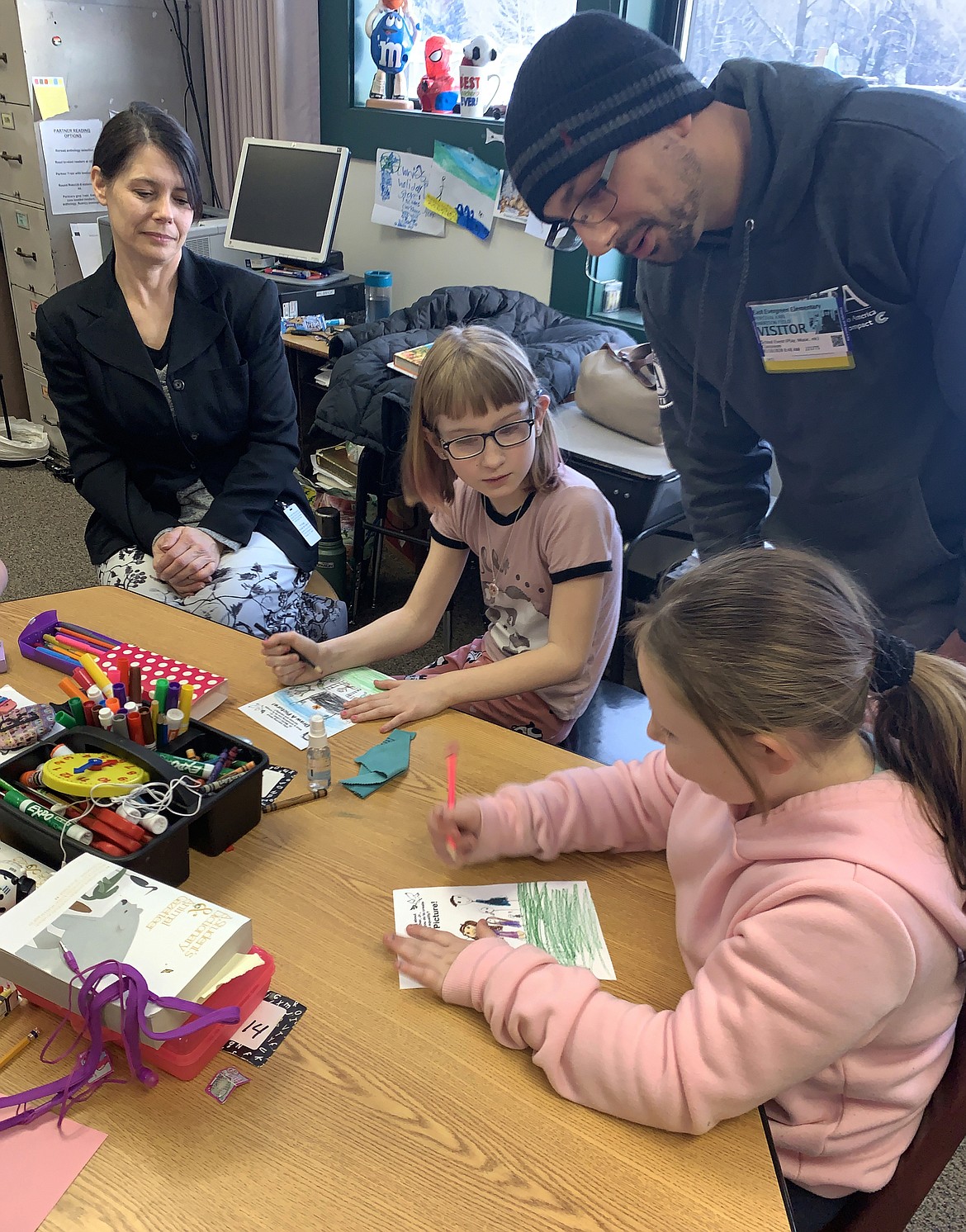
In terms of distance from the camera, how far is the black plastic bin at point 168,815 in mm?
878

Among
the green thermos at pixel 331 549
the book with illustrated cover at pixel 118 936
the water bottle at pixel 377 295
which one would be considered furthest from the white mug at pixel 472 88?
the book with illustrated cover at pixel 118 936

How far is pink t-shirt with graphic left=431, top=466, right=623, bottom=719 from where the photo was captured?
1.41 metres

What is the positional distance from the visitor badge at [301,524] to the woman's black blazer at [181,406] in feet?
0.05

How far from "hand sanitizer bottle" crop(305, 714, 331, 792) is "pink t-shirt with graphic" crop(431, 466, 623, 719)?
0.48 m

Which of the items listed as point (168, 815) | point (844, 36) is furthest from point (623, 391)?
point (168, 815)

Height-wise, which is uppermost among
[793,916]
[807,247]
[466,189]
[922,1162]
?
[807,247]

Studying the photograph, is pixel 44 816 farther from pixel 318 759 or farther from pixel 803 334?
pixel 803 334

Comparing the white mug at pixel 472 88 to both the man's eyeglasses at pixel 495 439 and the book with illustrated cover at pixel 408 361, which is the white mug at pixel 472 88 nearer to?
the book with illustrated cover at pixel 408 361

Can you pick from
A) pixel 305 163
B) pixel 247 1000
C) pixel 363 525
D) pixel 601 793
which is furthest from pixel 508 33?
pixel 247 1000

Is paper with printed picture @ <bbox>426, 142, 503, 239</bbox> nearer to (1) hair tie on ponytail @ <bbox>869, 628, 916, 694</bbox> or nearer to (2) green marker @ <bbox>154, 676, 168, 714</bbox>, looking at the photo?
(2) green marker @ <bbox>154, 676, 168, 714</bbox>

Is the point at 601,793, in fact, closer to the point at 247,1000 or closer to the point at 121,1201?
the point at 247,1000

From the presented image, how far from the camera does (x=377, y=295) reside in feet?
11.4

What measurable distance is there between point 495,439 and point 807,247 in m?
0.49

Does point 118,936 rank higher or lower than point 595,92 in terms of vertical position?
lower
